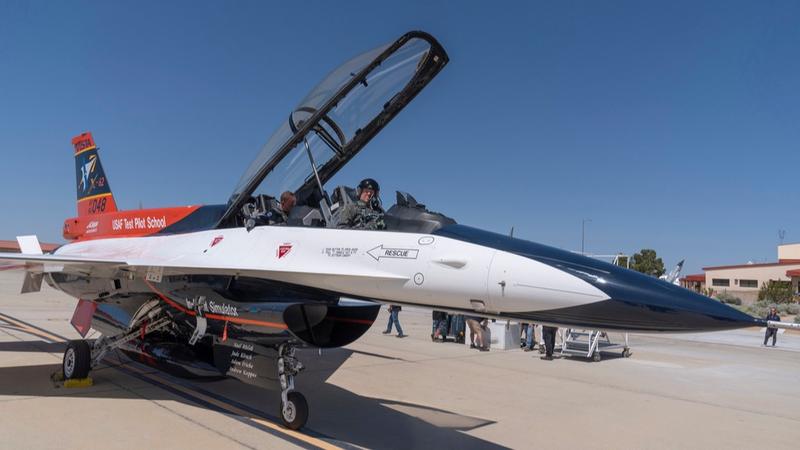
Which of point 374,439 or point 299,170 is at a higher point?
point 299,170

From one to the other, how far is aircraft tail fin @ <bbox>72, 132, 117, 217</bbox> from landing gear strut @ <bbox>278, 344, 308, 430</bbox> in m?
6.10

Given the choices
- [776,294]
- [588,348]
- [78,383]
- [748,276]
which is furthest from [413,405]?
[748,276]

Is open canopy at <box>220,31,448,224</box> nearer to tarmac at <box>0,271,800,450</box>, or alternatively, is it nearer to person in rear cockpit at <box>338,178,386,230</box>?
person in rear cockpit at <box>338,178,386,230</box>

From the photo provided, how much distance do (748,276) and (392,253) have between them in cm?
5528

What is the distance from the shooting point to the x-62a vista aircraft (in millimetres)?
3641

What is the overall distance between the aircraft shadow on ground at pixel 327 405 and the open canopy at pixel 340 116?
84.4 inches

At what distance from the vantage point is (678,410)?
6676 millimetres

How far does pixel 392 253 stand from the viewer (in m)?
4.36

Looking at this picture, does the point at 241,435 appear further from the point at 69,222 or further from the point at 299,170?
the point at 69,222

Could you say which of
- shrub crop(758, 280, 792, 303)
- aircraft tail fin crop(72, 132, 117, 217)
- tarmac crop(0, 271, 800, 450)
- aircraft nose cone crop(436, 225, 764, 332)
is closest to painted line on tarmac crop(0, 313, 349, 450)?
tarmac crop(0, 271, 800, 450)

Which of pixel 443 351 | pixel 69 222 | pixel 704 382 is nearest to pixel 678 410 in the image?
pixel 704 382

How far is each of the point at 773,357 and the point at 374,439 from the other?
12.7 meters

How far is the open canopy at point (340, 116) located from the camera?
543 cm

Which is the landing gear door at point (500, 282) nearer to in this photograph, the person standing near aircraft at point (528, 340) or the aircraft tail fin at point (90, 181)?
the aircraft tail fin at point (90, 181)
